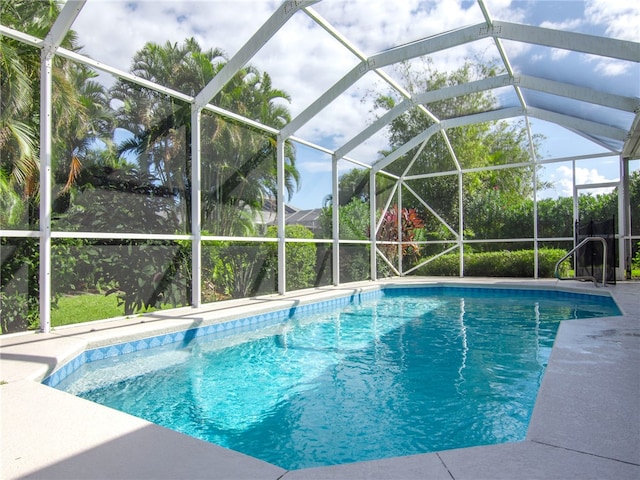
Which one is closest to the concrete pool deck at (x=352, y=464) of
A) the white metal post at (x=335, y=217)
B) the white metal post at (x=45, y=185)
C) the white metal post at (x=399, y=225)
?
the white metal post at (x=45, y=185)

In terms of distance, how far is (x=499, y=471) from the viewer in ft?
5.56

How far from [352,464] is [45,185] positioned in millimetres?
4383

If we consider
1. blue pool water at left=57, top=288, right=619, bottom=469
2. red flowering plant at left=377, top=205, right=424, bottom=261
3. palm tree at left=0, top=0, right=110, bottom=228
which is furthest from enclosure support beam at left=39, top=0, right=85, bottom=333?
red flowering plant at left=377, top=205, right=424, bottom=261

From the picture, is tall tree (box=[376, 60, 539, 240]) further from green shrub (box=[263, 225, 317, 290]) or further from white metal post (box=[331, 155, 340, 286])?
green shrub (box=[263, 225, 317, 290])

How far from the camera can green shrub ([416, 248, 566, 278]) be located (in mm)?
11500

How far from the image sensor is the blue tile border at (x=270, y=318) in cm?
429

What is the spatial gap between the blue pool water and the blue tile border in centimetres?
10

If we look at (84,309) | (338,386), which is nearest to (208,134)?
(84,309)

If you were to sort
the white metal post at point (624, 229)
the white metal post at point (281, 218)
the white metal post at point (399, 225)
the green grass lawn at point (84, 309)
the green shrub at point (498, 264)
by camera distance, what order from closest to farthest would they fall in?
the green grass lawn at point (84, 309)
the white metal post at point (281, 218)
the white metal post at point (624, 229)
the green shrub at point (498, 264)
the white metal post at point (399, 225)

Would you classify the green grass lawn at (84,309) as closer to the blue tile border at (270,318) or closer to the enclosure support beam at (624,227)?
the blue tile border at (270,318)

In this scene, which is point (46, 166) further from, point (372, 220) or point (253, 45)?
point (372, 220)

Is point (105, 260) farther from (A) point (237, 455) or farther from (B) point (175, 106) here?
(A) point (237, 455)

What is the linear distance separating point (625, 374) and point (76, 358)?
14.6 ft

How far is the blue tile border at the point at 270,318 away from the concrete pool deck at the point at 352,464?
35.8 inches
